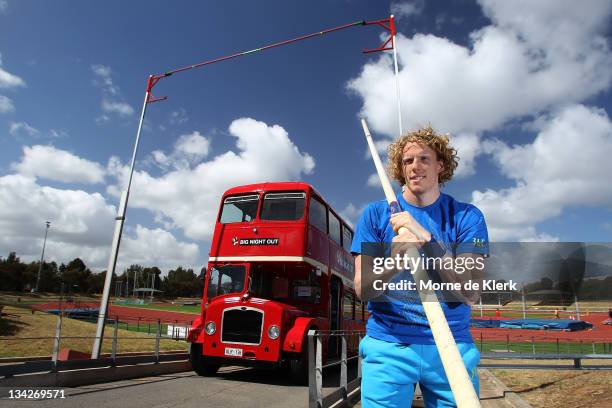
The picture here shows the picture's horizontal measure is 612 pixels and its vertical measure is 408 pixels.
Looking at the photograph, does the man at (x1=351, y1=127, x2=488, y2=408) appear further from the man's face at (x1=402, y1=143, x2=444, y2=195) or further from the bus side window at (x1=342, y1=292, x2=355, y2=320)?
the bus side window at (x1=342, y1=292, x2=355, y2=320)

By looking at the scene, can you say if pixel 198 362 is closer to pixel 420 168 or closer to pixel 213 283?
pixel 213 283

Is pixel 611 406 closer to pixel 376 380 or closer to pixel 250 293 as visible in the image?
pixel 376 380

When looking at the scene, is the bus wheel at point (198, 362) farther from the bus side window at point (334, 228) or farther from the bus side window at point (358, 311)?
the bus side window at point (358, 311)

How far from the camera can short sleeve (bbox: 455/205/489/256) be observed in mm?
2000

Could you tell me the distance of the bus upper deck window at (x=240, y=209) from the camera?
10.9 metres

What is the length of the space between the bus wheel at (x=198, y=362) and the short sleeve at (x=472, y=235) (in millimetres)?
9562

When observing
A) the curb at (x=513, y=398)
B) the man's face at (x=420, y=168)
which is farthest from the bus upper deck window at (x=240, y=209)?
the man's face at (x=420, y=168)

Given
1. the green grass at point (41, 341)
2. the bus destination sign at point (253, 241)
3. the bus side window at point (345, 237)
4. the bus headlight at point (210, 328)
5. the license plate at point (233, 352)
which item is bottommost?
the green grass at point (41, 341)

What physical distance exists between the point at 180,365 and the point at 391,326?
422 inches

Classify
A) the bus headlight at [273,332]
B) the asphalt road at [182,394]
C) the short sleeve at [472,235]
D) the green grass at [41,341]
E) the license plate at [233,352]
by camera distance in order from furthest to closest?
the green grass at [41,341]
the license plate at [233,352]
the bus headlight at [273,332]
the asphalt road at [182,394]
the short sleeve at [472,235]

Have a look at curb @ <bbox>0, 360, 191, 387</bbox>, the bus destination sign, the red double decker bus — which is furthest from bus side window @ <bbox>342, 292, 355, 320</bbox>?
curb @ <bbox>0, 360, 191, 387</bbox>

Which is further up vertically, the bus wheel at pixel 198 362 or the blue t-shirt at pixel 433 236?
the blue t-shirt at pixel 433 236

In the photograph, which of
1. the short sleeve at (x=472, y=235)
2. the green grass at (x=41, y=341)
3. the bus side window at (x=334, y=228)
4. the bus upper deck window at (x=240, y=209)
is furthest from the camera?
the green grass at (x=41, y=341)

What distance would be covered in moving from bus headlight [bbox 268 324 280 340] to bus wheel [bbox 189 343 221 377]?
6.88 feet
